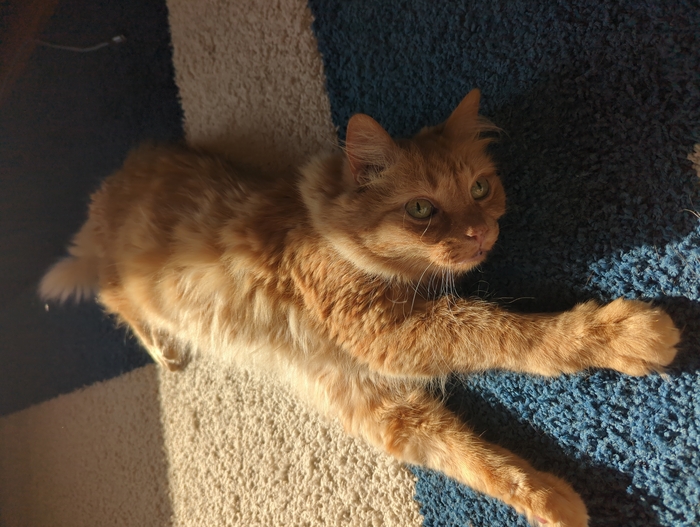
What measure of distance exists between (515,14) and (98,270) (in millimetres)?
1692

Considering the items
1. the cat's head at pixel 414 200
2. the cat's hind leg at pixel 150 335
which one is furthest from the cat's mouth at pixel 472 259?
the cat's hind leg at pixel 150 335

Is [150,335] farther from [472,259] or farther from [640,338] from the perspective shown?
[640,338]

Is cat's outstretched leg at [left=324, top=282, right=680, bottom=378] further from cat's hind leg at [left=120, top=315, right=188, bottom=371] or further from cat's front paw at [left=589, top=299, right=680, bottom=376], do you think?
cat's hind leg at [left=120, top=315, right=188, bottom=371]

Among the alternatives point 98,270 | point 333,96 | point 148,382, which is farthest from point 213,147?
point 148,382

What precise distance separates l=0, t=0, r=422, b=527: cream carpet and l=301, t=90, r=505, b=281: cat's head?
0.42 meters

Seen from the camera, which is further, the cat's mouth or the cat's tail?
the cat's tail

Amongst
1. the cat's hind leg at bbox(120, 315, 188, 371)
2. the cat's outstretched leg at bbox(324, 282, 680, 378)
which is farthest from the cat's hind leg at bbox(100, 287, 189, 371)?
the cat's outstretched leg at bbox(324, 282, 680, 378)

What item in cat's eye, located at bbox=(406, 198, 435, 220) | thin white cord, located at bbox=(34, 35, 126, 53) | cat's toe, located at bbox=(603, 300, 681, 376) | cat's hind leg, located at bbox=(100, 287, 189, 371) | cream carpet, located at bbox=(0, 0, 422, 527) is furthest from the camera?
thin white cord, located at bbox=(34, 35, 126, 53)

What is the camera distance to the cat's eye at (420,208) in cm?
112

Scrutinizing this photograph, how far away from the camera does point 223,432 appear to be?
168 centimetres

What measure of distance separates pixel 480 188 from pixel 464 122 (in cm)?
18

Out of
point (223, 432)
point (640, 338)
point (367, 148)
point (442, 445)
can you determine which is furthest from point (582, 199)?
point (223, 432)

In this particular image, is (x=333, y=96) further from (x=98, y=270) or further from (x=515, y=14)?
(x=98, y=270)

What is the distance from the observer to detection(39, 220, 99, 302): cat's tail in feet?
5.99
